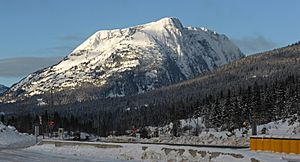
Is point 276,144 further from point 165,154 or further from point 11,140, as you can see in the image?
point 11,140

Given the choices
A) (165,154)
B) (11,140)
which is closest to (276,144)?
(165,154)

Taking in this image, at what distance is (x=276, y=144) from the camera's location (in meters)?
30.5

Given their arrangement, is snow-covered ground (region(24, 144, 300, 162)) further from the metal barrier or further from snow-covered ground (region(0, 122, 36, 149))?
snow-covered ground (region(0, 122, 36, 149))

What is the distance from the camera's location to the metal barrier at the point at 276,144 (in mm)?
29078

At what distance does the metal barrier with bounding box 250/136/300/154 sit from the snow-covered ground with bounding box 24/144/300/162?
76cm

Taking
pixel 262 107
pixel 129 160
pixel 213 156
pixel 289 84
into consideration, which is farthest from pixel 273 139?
pixel 289 84

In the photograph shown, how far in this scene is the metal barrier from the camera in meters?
29.1

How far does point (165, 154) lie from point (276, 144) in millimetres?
6326

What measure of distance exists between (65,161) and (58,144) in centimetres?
1184

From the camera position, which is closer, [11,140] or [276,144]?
[276,144]

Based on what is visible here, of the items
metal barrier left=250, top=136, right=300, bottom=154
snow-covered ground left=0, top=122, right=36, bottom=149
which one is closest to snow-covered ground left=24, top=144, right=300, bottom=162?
metal barrier left=250, top=136, right=300, bottom=154

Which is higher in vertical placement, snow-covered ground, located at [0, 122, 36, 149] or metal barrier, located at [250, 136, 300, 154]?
metal barrier, located at [250, 136, 300, 154]

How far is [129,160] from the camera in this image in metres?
33.8

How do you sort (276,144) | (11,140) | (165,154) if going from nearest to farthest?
(276,144)
(165,154)
(11,140)
